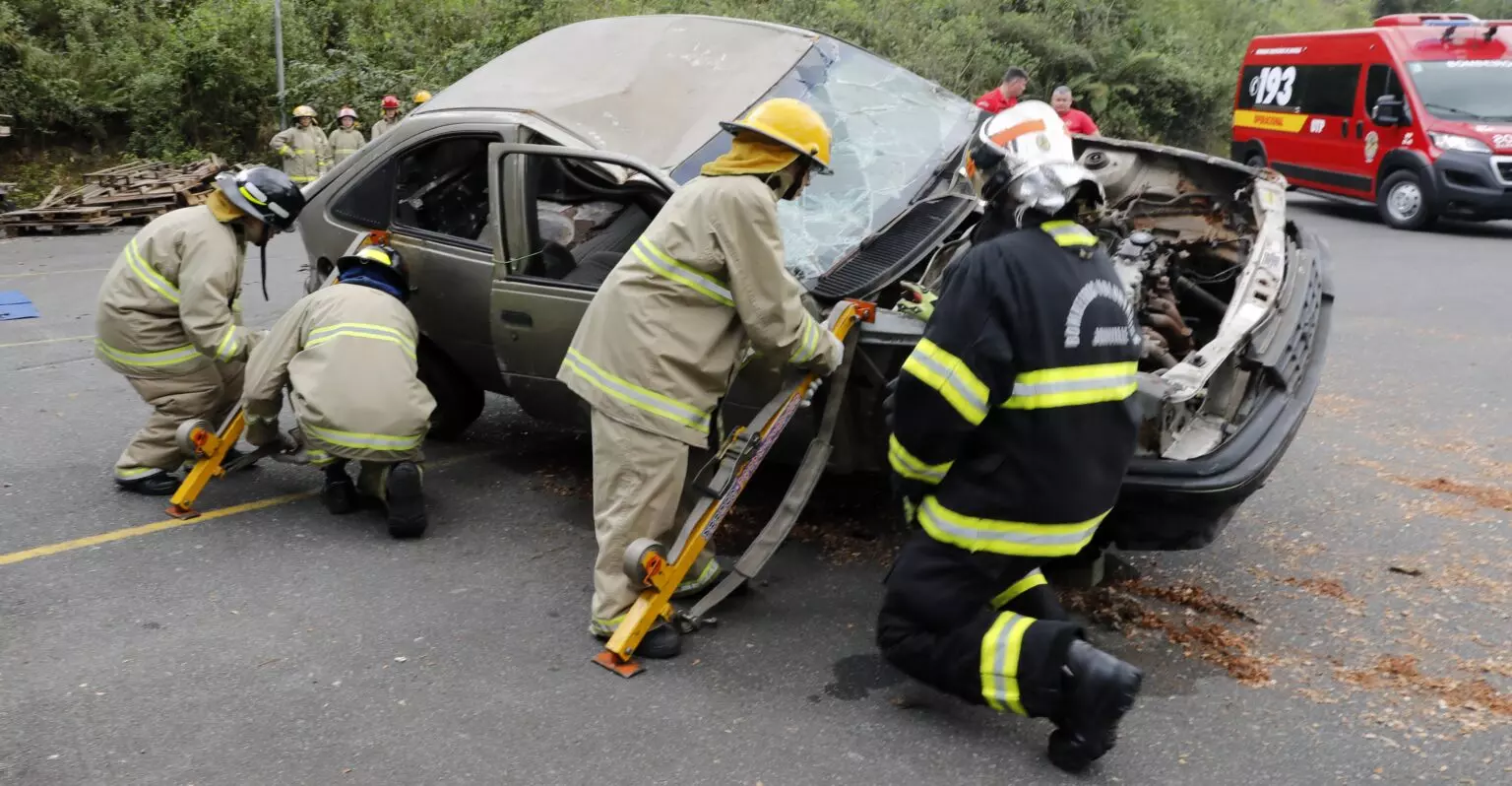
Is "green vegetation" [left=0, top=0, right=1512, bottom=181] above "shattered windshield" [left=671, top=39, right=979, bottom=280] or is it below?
below

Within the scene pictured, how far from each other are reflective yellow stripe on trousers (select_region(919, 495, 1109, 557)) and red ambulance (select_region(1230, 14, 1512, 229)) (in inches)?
395

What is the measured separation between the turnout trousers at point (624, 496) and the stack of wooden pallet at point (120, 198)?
34.4 ft

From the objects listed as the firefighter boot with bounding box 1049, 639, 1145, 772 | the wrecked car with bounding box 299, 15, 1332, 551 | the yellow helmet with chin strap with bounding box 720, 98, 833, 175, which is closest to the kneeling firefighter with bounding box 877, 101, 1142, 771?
the firefighter boot with bounding box 1049, 639, 1145, 772

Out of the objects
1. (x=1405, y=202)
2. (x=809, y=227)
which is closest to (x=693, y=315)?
(x=809, y=227)

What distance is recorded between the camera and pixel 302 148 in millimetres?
13914

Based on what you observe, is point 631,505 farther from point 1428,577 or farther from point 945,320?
point 1428,577

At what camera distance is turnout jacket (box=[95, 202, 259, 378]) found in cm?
492

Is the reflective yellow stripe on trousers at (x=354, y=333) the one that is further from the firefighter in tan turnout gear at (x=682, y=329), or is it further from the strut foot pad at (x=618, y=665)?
the strut foot pad at (x=618, y=665)

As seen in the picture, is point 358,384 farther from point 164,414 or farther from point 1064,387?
point 1064,387

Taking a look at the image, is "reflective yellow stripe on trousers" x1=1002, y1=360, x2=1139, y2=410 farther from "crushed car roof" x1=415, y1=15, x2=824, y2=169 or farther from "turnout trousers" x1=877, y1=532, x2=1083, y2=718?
"crushed car roof" x1=415, y1=15, x2=824, y2=169

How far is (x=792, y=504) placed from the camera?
12.6 ft

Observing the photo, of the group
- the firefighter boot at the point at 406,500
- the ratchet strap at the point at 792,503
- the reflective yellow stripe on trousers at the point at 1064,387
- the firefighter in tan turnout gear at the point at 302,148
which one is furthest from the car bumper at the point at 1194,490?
the firefighter in tan turnout gear at the point at 302,148

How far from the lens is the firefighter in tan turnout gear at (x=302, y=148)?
45.4ft

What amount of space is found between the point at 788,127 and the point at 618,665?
1717mm
